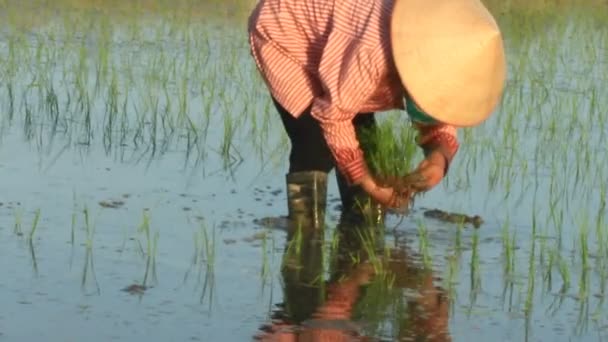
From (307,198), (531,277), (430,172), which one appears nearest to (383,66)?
(430,172)

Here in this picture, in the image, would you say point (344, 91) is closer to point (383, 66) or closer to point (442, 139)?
point (383, 66)

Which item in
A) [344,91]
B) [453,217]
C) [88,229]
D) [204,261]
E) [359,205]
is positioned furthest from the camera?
[453,217]

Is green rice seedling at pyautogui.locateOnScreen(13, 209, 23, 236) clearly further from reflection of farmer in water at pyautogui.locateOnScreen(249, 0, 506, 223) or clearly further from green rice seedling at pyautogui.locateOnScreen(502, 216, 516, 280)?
green rice seedling at pyautogui.locateOnScreen(502, 216, 516, 280)

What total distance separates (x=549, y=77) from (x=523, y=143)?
1.73m

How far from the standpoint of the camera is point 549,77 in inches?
332

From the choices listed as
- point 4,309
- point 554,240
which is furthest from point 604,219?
point 4,309

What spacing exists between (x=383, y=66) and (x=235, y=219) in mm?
1145

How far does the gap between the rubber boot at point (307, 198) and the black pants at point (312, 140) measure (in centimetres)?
3

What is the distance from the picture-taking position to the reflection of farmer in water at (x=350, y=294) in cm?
395

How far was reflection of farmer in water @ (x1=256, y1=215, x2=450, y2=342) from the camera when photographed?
13.0ft

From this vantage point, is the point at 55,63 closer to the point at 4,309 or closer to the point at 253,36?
the point at 253,36

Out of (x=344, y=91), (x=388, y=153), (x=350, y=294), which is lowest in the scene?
(x=350, y=294)

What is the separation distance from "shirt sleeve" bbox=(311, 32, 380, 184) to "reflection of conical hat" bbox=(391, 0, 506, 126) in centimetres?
10

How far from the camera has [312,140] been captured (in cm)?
493
